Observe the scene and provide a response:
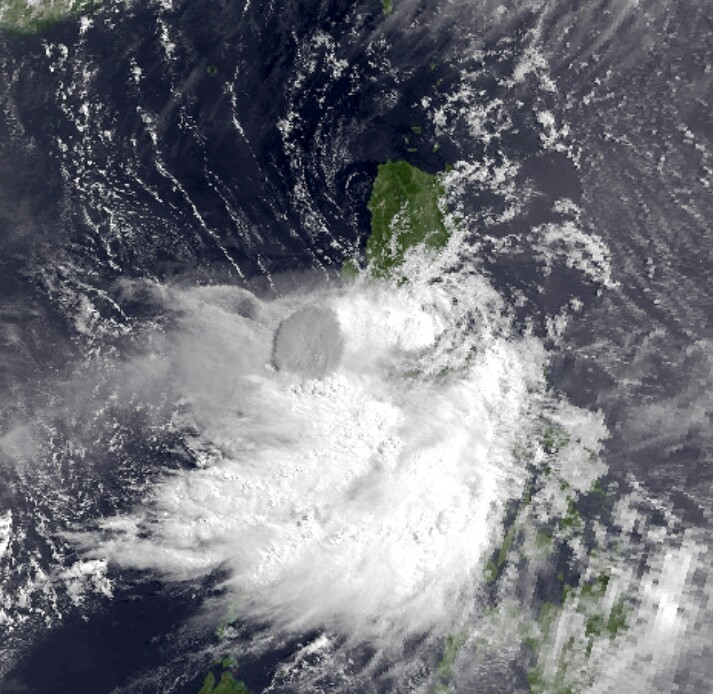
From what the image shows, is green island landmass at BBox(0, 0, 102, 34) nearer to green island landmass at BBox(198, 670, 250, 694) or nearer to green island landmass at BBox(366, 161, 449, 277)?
green island landmass at BBox(366, 161, 449, 277)

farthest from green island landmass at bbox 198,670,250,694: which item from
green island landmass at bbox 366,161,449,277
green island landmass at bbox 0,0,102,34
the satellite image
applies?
green island landmass at bbox 0,0,102,34

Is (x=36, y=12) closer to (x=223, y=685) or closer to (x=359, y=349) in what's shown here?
(x=359, y=349)

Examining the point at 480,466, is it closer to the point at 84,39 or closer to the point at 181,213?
the point at 181,213

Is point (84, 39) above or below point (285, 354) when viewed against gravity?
above

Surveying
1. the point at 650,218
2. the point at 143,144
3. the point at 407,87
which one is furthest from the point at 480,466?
the point at 143,144

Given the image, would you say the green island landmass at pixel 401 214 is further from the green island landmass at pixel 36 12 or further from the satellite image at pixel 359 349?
the green island landmass at pixel 36 12

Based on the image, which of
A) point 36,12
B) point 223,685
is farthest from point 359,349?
point 36,12
